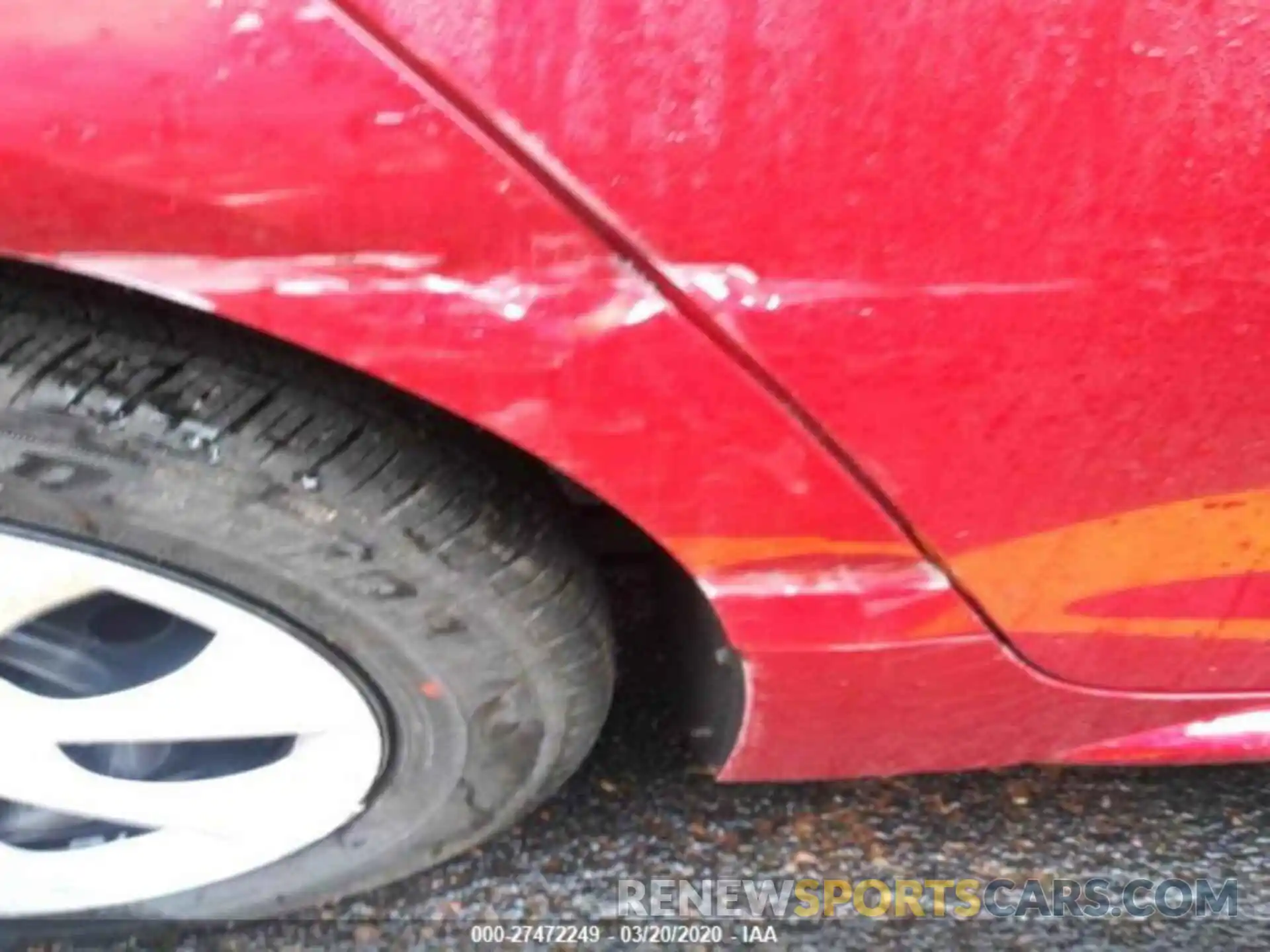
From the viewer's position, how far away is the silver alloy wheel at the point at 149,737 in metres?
0.90

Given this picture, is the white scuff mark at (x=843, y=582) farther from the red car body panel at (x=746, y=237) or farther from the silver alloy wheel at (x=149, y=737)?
the silver alloy wheel at (x=149, y=737)

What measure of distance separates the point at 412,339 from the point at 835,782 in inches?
34.5

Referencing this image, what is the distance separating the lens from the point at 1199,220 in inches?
27.0

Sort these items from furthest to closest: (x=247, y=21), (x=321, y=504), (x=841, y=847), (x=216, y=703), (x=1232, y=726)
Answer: (x=841, y=847) < (x=1232, y=726) < (x=216, y=703) < (x=321, y=504) < (x=247, y=21)

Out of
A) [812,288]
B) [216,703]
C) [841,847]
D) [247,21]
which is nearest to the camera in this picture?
[247,21]

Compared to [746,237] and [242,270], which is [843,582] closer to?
[746,237]

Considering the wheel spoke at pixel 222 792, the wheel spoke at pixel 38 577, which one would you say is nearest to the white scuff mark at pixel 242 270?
the wheel spoke at pixel 38 577

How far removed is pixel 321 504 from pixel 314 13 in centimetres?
34

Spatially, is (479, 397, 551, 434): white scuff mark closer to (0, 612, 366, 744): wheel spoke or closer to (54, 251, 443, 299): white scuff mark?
(54, 251, 443, 299): white scuff mark

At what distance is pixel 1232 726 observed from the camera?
110cm

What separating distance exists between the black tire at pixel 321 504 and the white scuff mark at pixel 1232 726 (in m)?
0.51

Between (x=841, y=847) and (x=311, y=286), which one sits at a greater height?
(x=311, y=286)

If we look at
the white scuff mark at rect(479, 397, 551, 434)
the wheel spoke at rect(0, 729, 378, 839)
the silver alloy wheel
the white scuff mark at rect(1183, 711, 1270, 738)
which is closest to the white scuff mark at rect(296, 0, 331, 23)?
the white scuff mark at rect(479, 397, 551, 434)

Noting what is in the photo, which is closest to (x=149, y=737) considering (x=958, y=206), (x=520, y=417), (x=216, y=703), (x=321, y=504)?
(x=216, y=703)
